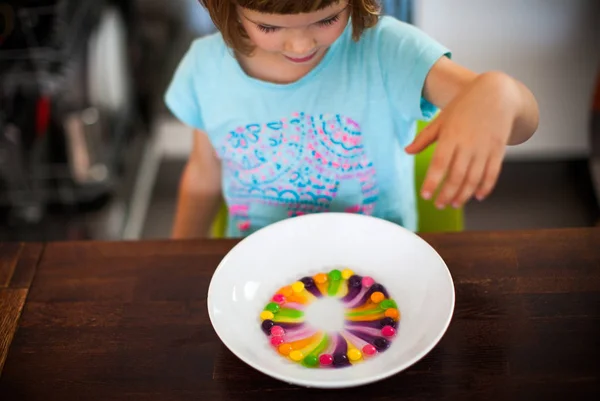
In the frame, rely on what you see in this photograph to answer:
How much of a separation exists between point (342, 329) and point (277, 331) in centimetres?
8

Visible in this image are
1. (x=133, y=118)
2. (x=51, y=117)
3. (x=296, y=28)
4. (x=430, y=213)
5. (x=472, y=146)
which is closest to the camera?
(x=472, y=146)

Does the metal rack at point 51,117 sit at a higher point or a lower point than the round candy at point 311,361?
lower

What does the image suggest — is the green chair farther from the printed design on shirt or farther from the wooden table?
the wooden table

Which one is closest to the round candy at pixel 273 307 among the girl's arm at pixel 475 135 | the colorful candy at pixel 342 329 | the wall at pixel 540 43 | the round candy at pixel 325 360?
the colorful candy at pixel 342 329

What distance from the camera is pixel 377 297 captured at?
0.84 meters

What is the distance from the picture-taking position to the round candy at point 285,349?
Answer: 79 centimetres

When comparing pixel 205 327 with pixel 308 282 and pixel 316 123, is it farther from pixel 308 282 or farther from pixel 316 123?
pixel 316 123

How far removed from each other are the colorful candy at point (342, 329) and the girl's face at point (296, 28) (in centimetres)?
29

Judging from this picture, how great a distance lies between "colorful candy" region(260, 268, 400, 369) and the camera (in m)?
0.78

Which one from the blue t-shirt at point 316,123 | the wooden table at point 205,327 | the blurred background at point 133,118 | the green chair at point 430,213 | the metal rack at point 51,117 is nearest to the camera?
the wooden table at point 205,327

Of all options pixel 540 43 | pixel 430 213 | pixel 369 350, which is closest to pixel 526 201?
pixel 540 43

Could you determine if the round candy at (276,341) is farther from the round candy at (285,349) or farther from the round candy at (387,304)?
the round candy at (387,304)

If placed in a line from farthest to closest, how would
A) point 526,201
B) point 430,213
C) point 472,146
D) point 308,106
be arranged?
point 526,201, point 430,213, point 308,106, point 472,146

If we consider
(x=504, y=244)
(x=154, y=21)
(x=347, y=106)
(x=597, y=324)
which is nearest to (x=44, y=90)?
(x=154, y=21)
